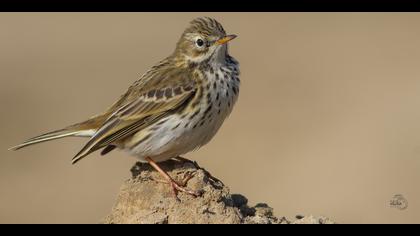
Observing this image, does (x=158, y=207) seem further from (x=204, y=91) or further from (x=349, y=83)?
(x=349, y=83)

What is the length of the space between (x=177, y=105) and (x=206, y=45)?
0.93m

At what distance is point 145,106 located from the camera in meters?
11.8

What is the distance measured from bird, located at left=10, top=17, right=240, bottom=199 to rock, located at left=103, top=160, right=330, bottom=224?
624mm

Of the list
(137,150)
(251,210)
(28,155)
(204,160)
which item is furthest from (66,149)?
(251,210)

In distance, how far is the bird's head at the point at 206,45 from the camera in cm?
1199

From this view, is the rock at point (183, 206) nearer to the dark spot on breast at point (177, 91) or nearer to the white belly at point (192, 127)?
the white belly at point (192, 127)

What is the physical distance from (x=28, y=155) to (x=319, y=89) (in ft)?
25.8

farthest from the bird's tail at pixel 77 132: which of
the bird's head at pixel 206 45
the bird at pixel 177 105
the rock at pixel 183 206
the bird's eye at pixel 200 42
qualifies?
the rock at pixel 183 206

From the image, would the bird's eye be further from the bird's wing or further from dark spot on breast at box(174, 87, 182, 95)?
dark spot on breast at box(174, 87, 182, 95)

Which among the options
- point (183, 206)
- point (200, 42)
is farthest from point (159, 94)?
point (183, 206)

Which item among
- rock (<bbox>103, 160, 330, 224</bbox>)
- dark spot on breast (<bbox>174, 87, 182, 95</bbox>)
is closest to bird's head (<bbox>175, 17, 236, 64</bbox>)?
dark spot on breast (<bbox>174, 87, 182, 95</bbox>)

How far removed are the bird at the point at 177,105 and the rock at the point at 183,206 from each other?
624mm

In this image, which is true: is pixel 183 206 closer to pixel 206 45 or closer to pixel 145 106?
pixel 145 106

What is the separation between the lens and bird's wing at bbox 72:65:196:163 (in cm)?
1162
